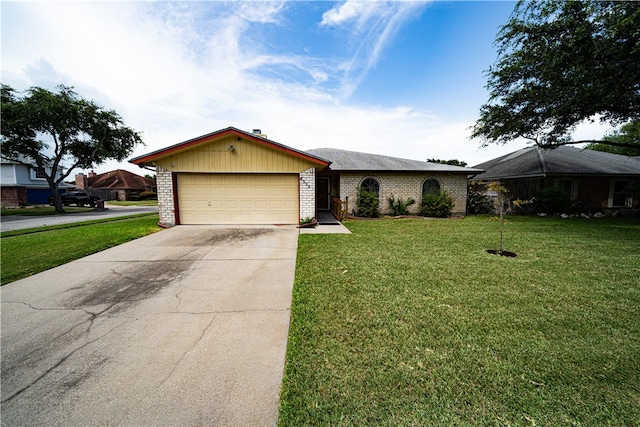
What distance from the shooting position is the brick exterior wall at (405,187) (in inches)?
531

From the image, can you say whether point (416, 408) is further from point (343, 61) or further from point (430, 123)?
point (430, 123)

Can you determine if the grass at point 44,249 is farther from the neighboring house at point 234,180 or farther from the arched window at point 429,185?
the arched window at point 429,185

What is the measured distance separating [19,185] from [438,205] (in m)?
38.2

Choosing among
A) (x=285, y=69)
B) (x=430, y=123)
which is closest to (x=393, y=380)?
(x=285, y=69)

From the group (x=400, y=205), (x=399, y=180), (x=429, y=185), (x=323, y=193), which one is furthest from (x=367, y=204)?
(x=429, y=185)

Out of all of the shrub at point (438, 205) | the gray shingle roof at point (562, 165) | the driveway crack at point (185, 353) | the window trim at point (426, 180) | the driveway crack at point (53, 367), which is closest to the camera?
the driveway crack at point (53, 367)

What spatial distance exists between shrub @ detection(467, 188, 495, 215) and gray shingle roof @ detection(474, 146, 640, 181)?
261cm

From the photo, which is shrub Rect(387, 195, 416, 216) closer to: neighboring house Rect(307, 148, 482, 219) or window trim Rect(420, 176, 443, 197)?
neighboring house Rect(307, 148, 482, 219)

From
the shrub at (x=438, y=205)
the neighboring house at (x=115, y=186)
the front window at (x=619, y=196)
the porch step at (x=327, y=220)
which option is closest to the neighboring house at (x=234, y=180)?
the porch step at (x=327, y=220)

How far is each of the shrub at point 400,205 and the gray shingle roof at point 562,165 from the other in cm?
756

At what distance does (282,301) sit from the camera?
3.48 meters

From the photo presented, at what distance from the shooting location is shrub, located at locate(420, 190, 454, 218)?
13.0 metres

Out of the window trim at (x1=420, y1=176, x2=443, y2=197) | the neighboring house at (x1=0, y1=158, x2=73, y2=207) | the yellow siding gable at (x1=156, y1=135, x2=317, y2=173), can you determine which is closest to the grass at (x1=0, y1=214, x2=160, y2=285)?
the yellow siding gable at (x1=156, y1=135, x2=317, y2=173)

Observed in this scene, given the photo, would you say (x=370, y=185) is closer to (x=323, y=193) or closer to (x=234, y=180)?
(x=323, y=193)
